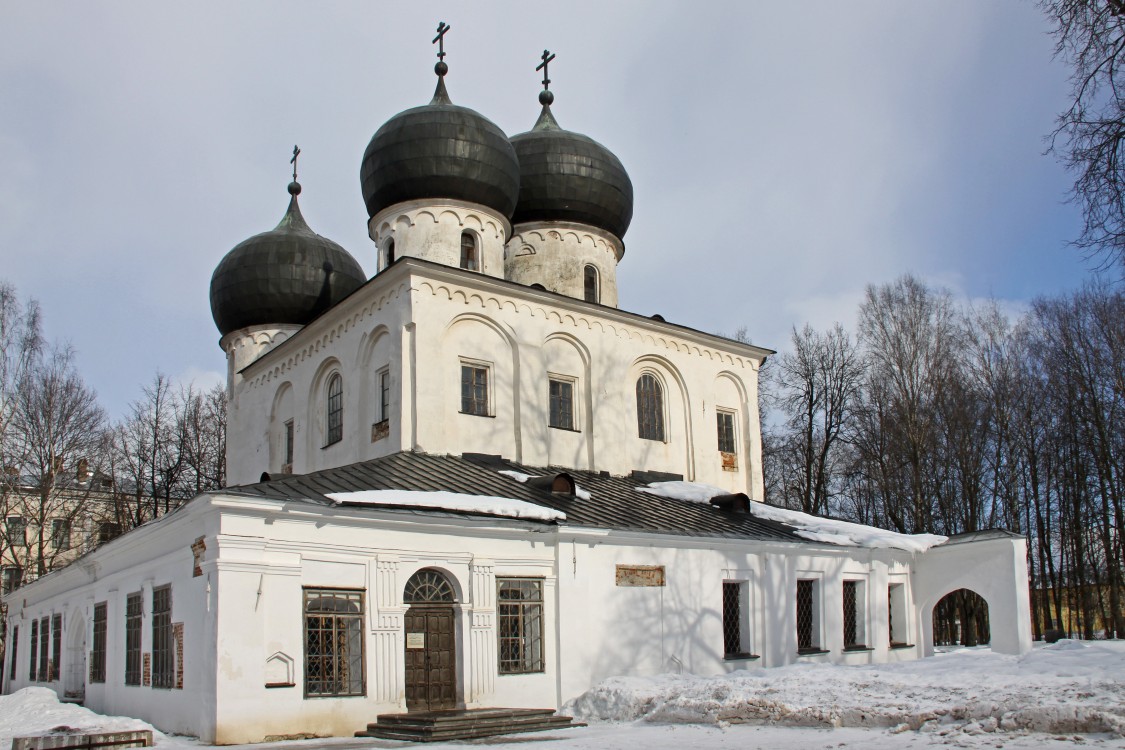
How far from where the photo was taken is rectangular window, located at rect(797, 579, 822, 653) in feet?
59.9

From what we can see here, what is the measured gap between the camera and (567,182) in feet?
74.6

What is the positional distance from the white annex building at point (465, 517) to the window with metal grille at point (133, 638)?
5 centimetres

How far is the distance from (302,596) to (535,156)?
43.1ft

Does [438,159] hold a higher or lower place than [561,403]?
higher

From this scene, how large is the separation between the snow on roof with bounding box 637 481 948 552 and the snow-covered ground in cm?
505

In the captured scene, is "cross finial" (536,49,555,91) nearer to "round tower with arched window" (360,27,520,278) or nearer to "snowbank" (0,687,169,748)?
"round tower with arched window" (360,27,520,278)

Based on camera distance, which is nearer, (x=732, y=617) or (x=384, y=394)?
(x=732, y=617)

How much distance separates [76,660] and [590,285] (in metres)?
12.1

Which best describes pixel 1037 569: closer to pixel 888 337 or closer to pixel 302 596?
pixel 888 337

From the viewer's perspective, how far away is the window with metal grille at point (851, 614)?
755 inches

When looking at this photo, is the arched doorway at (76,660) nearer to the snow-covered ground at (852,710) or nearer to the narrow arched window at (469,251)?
the snow-covered ground at (852,710)

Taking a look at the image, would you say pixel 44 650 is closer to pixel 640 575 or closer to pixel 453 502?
pixel 453 502

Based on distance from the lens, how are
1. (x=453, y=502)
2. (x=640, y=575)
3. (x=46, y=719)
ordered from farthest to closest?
(x=640, y=575) < (x=453, y=502) < (x=46, y=719)

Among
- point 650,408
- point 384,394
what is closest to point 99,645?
point 384,394
